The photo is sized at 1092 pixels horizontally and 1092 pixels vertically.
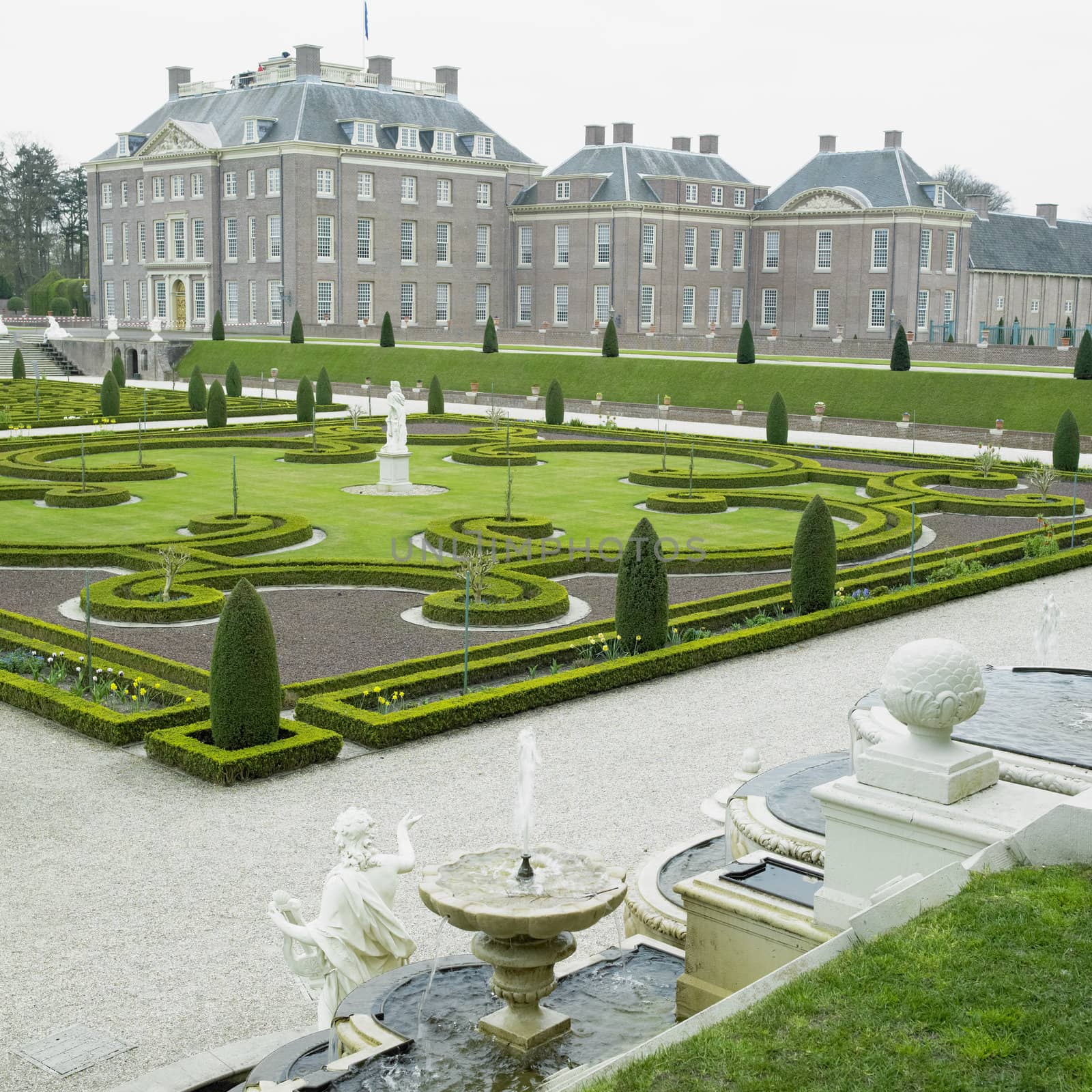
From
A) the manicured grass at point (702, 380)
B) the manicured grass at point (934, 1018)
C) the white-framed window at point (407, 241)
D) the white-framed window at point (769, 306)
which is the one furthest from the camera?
the white-framed window at point (769, 306)

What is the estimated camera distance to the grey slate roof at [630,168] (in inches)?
2643

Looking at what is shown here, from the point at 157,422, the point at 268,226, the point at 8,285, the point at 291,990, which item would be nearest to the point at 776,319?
the point at 268,226

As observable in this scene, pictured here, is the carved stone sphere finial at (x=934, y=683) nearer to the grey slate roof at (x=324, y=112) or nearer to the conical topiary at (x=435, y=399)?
the conical topiary at (x=435, y=399)

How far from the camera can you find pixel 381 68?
221ft

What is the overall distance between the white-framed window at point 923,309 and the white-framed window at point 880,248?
7.21 feet

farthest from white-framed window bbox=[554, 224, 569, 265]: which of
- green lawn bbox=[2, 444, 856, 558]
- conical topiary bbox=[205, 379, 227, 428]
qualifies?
green lawn bbox=[2, 444, 856, 558]

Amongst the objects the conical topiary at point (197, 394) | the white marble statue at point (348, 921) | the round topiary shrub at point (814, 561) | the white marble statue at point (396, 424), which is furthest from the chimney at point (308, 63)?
the white marble statue at point (348, 921)

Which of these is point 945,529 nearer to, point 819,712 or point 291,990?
point 819,712

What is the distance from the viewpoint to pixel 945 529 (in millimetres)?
22594

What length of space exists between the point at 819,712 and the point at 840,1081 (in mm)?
8217

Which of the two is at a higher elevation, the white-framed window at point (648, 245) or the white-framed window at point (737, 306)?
the white-framed window at point (648, 245)

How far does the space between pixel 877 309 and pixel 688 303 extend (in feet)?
30.6

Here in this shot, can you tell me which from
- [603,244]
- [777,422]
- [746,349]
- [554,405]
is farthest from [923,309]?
[777,422]

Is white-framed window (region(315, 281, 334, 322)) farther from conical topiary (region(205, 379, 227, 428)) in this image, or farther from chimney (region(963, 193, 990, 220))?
chimney (region(963, 193, 990, 220))
